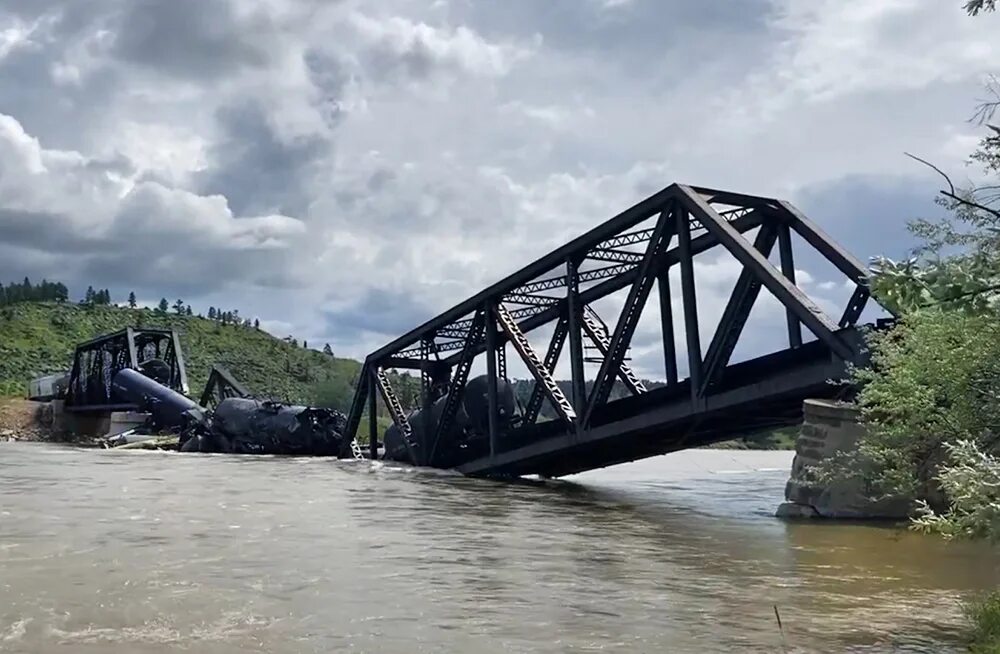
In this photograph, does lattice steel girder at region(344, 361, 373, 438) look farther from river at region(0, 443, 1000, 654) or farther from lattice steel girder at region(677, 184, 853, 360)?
lattice steel girder at region(677, 184, 853, 360)

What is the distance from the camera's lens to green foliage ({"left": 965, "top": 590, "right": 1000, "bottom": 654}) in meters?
8.48

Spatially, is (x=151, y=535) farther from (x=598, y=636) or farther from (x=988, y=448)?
(x=988, y=448)

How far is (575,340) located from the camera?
1300 inches

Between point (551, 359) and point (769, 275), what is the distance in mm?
13885

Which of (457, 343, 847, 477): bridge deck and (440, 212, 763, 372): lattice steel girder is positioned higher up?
(440, 212, 763, 372): lattice steel girder

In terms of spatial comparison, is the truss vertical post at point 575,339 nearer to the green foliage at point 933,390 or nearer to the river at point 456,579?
the river at point 456,579

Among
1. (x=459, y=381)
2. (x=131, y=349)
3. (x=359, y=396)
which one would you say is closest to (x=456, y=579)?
(x=459, y=381)

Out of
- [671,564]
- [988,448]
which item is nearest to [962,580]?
[671,564]

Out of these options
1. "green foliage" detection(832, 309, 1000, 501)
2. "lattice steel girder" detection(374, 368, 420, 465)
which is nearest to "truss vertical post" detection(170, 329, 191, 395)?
"lattice steel girder" detection(374, 368, 420, 465)

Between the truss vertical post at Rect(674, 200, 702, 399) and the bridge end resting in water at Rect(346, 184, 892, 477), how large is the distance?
0.11 feet

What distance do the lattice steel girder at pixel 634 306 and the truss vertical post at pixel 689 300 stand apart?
83 cm

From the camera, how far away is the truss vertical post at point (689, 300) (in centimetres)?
2761

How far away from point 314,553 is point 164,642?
287 inches

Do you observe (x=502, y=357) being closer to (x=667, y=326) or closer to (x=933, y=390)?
(x=667, y=326)
